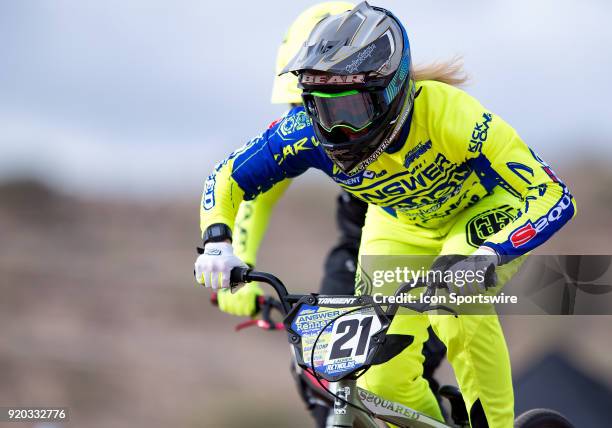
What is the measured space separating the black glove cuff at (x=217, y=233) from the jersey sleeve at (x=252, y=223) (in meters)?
1.67

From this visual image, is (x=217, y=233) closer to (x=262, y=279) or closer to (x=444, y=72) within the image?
(x=262, y=279)

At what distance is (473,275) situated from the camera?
13.3 feet

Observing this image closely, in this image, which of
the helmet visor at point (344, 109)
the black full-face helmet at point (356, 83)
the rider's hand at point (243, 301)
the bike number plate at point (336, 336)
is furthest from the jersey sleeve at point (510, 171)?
the rider's hand at point (243, 301)

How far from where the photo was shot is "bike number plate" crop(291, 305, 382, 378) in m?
4.09

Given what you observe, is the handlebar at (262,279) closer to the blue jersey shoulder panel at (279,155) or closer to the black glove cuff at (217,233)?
the black glove cuff at (217,233)

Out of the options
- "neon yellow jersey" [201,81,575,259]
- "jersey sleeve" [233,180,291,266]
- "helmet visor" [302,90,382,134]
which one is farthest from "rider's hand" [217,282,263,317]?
"helmet visor" [302,90,382,134]

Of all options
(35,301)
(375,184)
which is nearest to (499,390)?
(375,184)

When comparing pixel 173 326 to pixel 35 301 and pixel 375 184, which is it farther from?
pixel 375 184

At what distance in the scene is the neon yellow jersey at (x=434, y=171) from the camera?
4.39 m

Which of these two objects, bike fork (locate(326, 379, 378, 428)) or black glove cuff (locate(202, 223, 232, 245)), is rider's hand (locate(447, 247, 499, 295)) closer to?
bike fork (locate(326, 379, 378, 428))

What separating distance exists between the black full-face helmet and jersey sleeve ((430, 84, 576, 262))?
281 mm

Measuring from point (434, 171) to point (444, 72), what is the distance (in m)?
0.73

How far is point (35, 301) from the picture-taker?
64.1 ft

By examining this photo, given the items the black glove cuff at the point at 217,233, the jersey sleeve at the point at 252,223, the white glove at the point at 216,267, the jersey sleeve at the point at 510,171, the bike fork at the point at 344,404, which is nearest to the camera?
the bike fork at the point at 344,404
